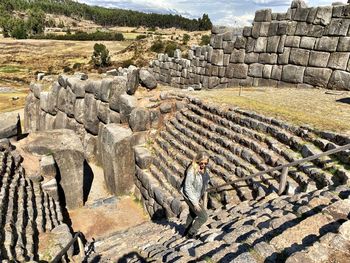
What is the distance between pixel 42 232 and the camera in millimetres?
7492

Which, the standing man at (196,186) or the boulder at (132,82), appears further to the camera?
the boulder at (132,82)

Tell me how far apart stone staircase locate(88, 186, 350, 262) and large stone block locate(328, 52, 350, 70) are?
688 centimetres

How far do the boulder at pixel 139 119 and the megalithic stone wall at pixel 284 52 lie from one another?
525cm

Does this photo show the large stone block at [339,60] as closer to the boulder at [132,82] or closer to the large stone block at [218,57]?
the large stone block at [218,57]

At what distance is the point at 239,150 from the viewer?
8.53 metres

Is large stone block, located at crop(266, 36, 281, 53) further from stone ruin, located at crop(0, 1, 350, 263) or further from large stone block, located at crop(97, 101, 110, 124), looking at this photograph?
large stone block, located at crop(97, 101, 110, 124)

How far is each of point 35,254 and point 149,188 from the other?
451cm

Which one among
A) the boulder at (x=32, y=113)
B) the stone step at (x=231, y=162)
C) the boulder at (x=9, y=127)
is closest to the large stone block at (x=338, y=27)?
the stone step at (x=231, y=162)

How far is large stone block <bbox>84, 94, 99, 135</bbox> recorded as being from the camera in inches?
537

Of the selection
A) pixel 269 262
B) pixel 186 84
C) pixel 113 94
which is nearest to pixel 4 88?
pixel 186 84

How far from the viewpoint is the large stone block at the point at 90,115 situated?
13.7 metres

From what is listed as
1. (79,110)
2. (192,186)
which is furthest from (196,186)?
(79,110)

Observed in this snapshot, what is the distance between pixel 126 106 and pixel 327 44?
24.3ft

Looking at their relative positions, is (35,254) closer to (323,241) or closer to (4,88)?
(323,241)
